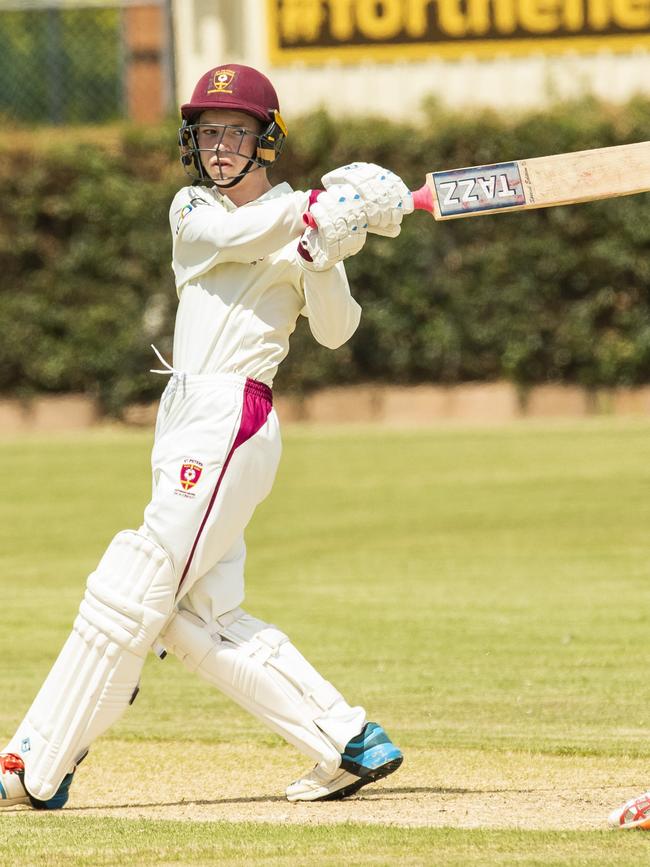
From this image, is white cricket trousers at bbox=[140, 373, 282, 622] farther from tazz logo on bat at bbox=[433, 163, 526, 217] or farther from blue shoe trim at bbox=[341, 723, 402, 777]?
tazz logo on bat at bbox=[433, 163, 526, 217]

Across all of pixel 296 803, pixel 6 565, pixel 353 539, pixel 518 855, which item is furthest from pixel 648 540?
pixel 518 855

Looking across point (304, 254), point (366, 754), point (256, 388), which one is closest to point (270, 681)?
point (366, 754)

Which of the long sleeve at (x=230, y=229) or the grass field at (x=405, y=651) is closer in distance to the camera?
the grass field at (x=405, y=651)

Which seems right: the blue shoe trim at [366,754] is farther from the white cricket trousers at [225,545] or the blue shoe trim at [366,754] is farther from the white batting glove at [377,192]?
the white batting glove at [377,192]

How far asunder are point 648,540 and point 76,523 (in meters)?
3.80

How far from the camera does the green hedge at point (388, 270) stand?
54.4 ft

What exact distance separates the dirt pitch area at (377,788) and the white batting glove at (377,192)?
60.7 inches

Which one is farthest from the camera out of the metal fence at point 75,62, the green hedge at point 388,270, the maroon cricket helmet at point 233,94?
the metal fence at point 75,62

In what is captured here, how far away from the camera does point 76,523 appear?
1138 cm

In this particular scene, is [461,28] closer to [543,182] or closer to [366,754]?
[543,182]

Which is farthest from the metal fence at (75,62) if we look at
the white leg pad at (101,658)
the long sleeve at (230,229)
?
the white leg pad at (101,658)

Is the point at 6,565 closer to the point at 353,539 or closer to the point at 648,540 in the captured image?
the point at 353,539

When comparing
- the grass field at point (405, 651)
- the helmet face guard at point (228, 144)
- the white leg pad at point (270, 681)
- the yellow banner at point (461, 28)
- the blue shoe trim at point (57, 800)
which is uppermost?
the yellow banner at point (461, 28)

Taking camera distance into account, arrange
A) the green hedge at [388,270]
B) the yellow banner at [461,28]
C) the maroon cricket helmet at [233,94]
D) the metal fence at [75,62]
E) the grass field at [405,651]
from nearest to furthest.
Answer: the grass field at [405,651] < the maroon cricket helmet at [233,94] < the green hedge at [388,270] < the yellow banner at [461,28] < the metal fence at [75,62]
